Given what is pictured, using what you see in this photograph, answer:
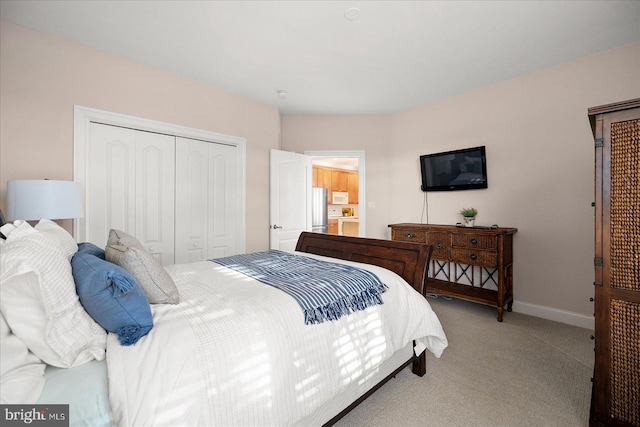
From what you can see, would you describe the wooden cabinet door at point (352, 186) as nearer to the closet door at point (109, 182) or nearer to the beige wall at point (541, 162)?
the beige wall at point (541, 162)

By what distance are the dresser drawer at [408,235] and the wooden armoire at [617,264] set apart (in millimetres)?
2193

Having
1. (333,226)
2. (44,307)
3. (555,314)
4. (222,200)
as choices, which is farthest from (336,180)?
(44,307)

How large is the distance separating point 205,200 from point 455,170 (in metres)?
3.31

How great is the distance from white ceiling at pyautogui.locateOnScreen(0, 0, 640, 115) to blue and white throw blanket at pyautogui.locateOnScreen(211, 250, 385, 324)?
6.42 feet

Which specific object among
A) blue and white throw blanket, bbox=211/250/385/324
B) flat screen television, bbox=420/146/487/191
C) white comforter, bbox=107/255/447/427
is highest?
flat screen television, bbox=420/146/487/191

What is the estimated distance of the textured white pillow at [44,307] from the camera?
2.92ft

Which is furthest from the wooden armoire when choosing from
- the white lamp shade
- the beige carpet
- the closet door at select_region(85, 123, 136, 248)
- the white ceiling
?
the closet door at select_region(85, 123, 136, 248)

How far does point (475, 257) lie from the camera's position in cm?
322

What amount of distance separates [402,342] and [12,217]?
2.75m

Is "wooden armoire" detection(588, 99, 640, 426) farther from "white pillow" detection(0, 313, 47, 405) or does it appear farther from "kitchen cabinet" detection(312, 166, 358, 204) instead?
"kitchen cabinet" detection(312, 166, 358, 204)

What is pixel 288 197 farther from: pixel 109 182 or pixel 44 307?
pixel 44 307

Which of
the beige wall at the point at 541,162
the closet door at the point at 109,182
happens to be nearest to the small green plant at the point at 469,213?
the beige wall at the point at 541,162

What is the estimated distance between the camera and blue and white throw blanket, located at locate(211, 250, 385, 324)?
144 cm

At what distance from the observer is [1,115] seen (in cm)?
231
